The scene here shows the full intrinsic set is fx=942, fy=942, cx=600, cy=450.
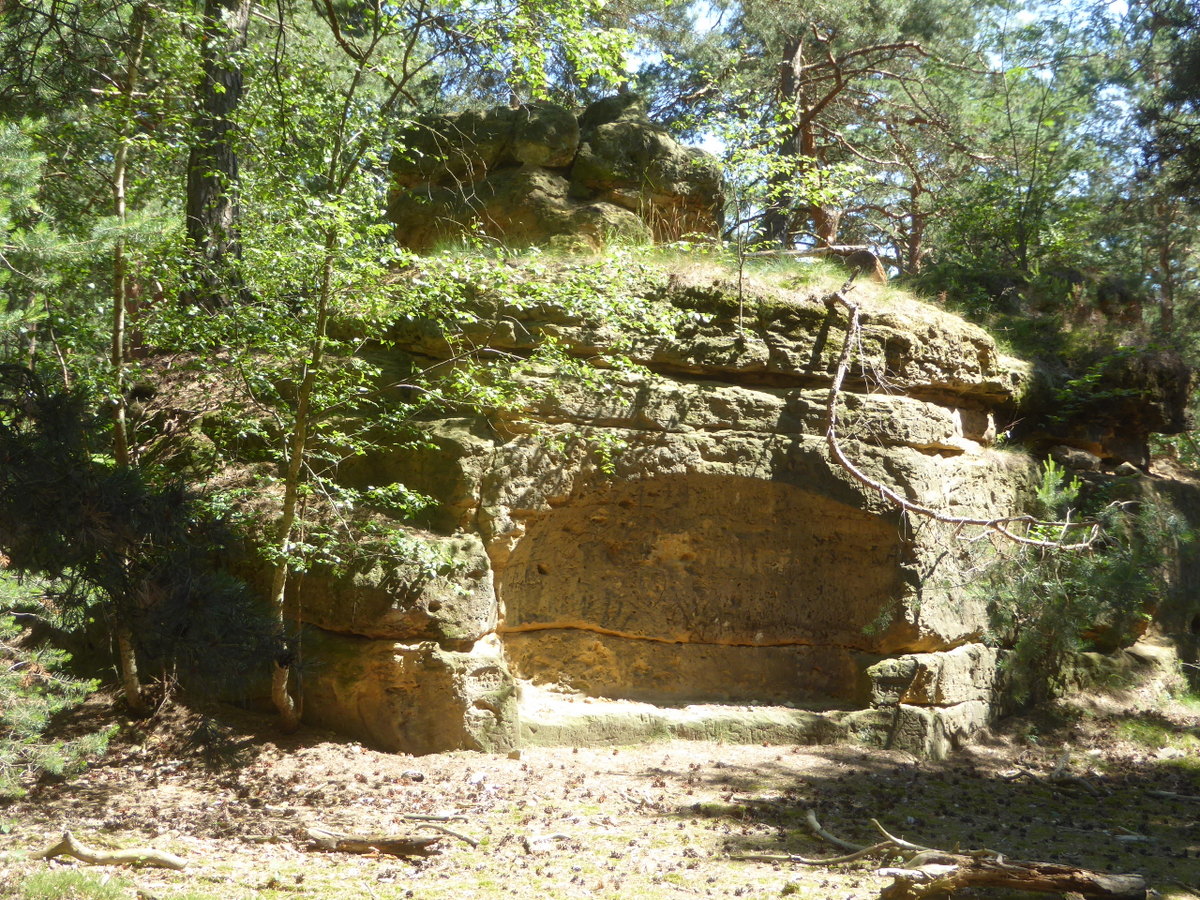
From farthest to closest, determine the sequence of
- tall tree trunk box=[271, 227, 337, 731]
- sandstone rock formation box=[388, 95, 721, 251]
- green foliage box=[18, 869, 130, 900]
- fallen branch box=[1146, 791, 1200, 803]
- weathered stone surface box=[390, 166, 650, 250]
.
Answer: sandstone rock formation box=[388, 95, 721, 251], weathered stone surface box=[390, 166, 650, 250], fallen branch box=[1146, 791, 1200, 803], tall tree trunk box=[271, 227, 337, 731], green foliage box=[18, 869, 130, 900]

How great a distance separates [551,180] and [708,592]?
4.73 metres

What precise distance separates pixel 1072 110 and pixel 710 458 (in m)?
9.32

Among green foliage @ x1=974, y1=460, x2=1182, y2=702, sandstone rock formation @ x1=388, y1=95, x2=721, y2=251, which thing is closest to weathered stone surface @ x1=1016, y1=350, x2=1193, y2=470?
green foliage @ x1=974, y1=460, x2=1182, y2=702

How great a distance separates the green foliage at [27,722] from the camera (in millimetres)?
5531

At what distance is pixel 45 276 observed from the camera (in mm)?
7789

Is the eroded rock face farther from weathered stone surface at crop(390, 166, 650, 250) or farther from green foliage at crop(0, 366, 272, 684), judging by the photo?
green foliage at crop(0, 366, 272, 684)

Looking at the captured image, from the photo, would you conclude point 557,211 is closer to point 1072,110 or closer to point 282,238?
point 282,238

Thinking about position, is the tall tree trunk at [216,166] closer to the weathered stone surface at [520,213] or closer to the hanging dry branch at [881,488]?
the weathered stone surface at [520,213]

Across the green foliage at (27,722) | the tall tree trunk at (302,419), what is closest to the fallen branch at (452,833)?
the tall tree trunk at (302,419)

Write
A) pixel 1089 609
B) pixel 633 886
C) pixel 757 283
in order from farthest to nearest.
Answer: pixel 757 283 → pixel 1089 609 → pixel 633 886

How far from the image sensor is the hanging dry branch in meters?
8.09

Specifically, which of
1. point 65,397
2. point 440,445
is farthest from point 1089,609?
point 65,397

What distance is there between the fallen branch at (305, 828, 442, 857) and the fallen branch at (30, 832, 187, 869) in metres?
0.80

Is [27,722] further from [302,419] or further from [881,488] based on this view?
[881,488]
